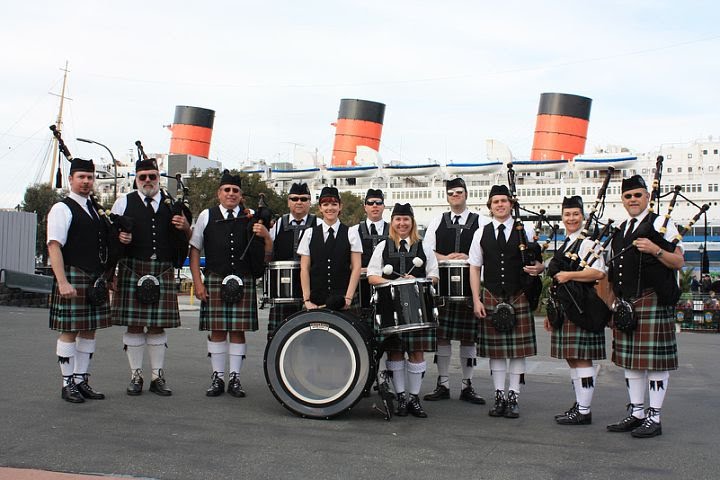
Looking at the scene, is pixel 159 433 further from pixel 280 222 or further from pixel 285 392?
pixel 280 222

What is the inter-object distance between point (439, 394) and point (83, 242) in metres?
3.51

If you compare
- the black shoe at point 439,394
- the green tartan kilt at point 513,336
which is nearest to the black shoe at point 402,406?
the green tartan kilt at point 513,336

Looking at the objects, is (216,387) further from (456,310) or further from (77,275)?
(456,310)

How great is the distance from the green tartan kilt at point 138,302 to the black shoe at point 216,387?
24.2 inches

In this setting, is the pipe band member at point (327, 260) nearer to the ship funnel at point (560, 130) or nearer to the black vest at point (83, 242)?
the black vest at point (83, 242)

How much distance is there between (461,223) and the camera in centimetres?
721

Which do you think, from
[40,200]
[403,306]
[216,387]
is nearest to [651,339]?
[403,306]

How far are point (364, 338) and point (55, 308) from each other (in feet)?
8.90

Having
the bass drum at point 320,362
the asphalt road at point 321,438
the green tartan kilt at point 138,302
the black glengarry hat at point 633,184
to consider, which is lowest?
the asphalt road at point 321,438

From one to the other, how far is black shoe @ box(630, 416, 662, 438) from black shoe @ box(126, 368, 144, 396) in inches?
164

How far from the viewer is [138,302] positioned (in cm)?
680

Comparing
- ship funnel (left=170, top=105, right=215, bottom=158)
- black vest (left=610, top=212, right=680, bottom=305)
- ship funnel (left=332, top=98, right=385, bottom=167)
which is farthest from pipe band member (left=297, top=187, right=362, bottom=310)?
ship funnel (left=170, top=105, right=215, bottom=158)

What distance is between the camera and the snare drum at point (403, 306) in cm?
585

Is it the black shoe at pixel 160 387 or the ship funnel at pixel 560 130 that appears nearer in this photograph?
the black shoe at pixel 160 387
